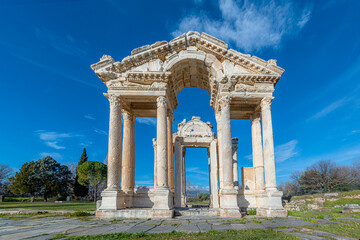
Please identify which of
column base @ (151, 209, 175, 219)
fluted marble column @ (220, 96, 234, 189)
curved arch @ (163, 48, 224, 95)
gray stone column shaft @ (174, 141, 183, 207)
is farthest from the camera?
gray stone column shaft @ (174, 141, 183, 207)

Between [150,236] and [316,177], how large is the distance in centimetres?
5122

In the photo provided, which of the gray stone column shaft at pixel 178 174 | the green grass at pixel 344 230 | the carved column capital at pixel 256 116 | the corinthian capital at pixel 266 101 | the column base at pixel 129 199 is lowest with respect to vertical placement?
the green grass at pixel 344 230

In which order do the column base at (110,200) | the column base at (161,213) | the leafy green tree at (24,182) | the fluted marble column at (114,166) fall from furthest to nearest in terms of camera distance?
the leafy green tree at (24,182), the fluted marble column at (114,166), the column base at (110,200), the column base at (161,213)

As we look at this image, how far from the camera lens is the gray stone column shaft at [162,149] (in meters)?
14.7

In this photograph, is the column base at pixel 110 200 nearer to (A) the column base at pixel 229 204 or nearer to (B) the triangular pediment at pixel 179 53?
(A) the column base at pixel 229 204

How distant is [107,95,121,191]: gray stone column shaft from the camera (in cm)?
1489

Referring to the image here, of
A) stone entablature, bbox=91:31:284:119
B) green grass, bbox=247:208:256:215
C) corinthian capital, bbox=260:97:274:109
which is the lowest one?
green grass, bbox=247:208:256:215

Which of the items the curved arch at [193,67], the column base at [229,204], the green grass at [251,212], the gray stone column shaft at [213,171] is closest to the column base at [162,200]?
the column base at [229,204]

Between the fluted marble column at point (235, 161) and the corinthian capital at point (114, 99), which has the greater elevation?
the corinthian capital at point (114, 99)

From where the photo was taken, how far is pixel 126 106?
60.4ft

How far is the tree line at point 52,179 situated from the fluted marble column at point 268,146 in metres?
38.3

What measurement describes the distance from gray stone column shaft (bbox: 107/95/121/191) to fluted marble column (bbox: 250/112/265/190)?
925cm

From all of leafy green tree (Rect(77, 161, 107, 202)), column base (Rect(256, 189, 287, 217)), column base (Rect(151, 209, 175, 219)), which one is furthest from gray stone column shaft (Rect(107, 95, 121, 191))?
leafy green tree (Rect(77, 161, 107, 202))

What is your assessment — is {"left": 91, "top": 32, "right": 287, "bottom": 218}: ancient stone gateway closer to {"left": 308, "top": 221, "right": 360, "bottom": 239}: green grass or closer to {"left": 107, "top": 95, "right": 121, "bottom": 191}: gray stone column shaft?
{"left": 107, "top": 95, "right": 121, "bottom": 191}: gray stone column shaft
